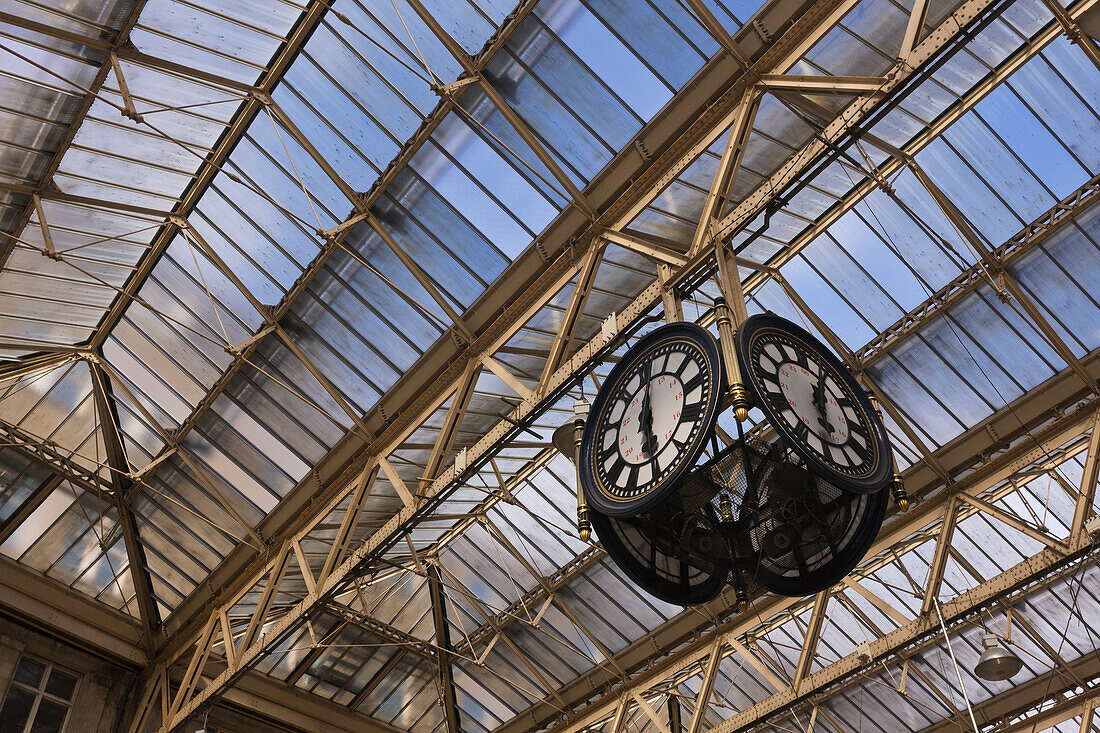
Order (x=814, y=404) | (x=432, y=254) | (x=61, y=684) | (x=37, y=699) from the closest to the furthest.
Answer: (x=814, y=404), (x=432, y=254), (x=37, y=699), (x=61, y=684)

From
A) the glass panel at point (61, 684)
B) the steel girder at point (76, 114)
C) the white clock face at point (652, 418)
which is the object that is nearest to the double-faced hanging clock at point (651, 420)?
the white clock face at point (652, 418)

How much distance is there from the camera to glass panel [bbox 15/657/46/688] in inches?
806

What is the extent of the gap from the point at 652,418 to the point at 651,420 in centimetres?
2

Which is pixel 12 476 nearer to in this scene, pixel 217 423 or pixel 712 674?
pixel 217 423

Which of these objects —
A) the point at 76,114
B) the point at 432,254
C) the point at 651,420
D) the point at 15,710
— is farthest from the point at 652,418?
the point at 15,710

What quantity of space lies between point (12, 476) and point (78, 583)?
9.50ft

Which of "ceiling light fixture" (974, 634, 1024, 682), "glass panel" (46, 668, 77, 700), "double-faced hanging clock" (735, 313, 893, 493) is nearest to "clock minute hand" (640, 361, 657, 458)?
"double-faced hanging clock" (735, 313, 893, 493)

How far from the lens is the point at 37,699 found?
67.4 feet

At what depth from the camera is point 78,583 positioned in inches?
885

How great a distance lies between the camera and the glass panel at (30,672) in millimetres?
20469

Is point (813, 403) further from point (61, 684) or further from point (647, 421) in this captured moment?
Result: point (61, 684)

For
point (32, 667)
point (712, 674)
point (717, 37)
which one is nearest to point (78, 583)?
point (32, 667)

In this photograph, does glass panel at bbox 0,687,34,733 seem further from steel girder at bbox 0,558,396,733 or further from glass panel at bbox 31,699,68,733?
steel girder at bbox 0,558,396,733

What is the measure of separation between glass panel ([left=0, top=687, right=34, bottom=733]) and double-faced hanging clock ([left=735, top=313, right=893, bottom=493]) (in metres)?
18.1
